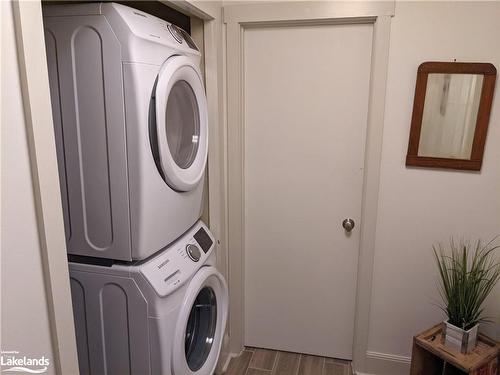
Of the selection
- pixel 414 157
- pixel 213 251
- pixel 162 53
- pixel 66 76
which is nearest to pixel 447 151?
pixel 414 157

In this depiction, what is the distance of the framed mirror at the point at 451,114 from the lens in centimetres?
172

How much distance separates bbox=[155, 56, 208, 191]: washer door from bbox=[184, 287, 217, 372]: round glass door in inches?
24.5

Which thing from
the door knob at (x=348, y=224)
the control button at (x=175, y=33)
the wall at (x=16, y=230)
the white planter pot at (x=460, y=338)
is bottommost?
the white planter pot at (x=460, y=338)

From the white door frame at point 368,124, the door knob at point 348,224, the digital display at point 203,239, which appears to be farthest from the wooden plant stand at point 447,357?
the digital display at point 203,239

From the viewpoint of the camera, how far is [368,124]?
1.89 meters

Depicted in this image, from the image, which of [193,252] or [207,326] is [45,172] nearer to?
[193,252]

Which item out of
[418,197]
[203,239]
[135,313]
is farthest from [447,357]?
[135,313]

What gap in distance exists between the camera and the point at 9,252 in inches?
32.4

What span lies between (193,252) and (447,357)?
1209 millimetres

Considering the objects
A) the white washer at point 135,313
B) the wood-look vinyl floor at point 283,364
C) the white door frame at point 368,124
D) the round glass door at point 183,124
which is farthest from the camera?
the wood-look vinyl floor at point 283,364

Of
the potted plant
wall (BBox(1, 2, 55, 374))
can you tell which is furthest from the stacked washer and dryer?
the potted plant

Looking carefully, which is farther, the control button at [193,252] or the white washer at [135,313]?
the control button at [193,252]

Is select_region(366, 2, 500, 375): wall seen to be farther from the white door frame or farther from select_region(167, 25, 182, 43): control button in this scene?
select_region(167, 25, 182, 43): control button

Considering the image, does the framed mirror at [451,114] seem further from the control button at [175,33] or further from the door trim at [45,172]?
the door trim at [45,172]
